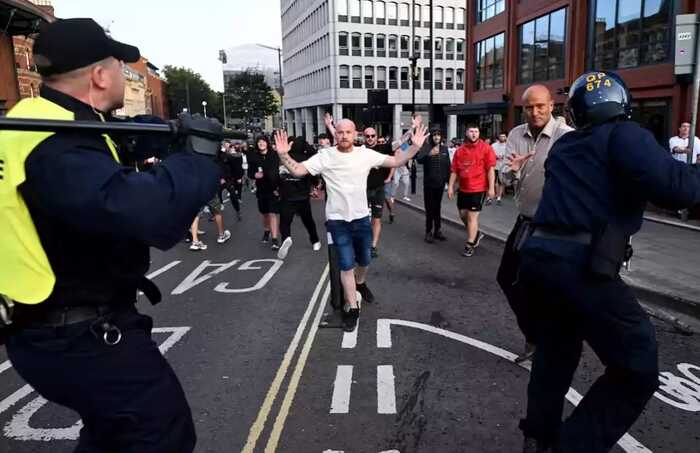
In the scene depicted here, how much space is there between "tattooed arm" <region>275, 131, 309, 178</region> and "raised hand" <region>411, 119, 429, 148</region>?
45.1 inches

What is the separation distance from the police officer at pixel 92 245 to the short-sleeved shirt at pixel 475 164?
714 centimetres

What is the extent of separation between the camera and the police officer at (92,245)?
5.43ft

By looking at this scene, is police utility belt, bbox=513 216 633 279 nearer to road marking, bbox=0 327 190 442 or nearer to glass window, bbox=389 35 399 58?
road marking, bbox=0 327 190 442

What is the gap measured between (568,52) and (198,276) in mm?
14701

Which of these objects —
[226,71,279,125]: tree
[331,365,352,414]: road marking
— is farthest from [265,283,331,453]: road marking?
[226,71,279,125]: tree

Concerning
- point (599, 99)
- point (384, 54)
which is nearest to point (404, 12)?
point (384, 54)

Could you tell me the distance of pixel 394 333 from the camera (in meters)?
5.15

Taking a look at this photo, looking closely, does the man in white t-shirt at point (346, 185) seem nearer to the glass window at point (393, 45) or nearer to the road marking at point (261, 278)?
the road marking at point (261, 278)

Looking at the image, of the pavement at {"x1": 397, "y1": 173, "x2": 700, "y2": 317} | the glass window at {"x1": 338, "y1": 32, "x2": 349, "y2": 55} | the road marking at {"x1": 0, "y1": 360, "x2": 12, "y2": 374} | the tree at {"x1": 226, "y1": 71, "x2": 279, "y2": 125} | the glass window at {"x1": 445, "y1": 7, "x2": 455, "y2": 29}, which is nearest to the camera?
the road marking at {"x1": 0, "y1": 360, "x2": 12, "y2": 374}

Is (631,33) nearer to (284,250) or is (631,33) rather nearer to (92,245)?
(284,250)

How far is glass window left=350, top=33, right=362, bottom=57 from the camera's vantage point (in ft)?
194

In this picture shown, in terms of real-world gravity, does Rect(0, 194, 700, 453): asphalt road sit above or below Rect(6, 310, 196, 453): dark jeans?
below

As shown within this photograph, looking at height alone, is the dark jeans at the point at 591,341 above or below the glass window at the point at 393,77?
below

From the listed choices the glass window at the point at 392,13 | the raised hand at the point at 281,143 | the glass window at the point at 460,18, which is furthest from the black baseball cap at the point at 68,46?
the glass window at the point at 460,18
